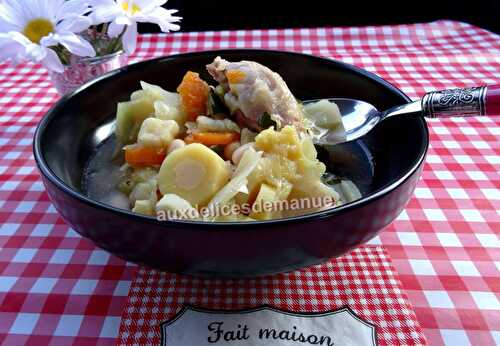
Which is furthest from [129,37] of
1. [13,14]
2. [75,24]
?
[13,14]

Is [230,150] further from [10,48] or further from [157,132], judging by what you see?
[10,48]

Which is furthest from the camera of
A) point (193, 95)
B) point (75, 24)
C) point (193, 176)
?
point (75, 24)

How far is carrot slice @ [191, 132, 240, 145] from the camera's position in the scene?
103 cm

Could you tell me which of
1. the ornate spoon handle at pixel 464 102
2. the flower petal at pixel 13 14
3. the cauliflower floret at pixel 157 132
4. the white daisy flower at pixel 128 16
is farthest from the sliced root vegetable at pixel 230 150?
the flower petal at pixel 13 14

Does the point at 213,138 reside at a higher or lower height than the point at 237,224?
lower

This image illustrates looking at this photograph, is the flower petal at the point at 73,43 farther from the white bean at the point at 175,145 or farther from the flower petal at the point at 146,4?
the white bean at the point at 175,145

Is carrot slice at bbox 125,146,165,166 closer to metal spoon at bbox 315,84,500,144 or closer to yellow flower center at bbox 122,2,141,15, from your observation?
metal spoon at bbox 315,84,500,144

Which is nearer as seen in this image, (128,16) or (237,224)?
(237,224)

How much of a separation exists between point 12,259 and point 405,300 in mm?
816

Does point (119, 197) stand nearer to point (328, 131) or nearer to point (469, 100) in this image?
point (328, 131)

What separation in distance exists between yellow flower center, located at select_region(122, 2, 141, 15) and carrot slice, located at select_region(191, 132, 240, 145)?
1.87 feet

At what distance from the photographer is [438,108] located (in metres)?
0.98

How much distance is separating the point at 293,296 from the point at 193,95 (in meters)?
0.53

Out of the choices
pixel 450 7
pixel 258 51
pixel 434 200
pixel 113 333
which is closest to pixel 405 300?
pixel 434 200
